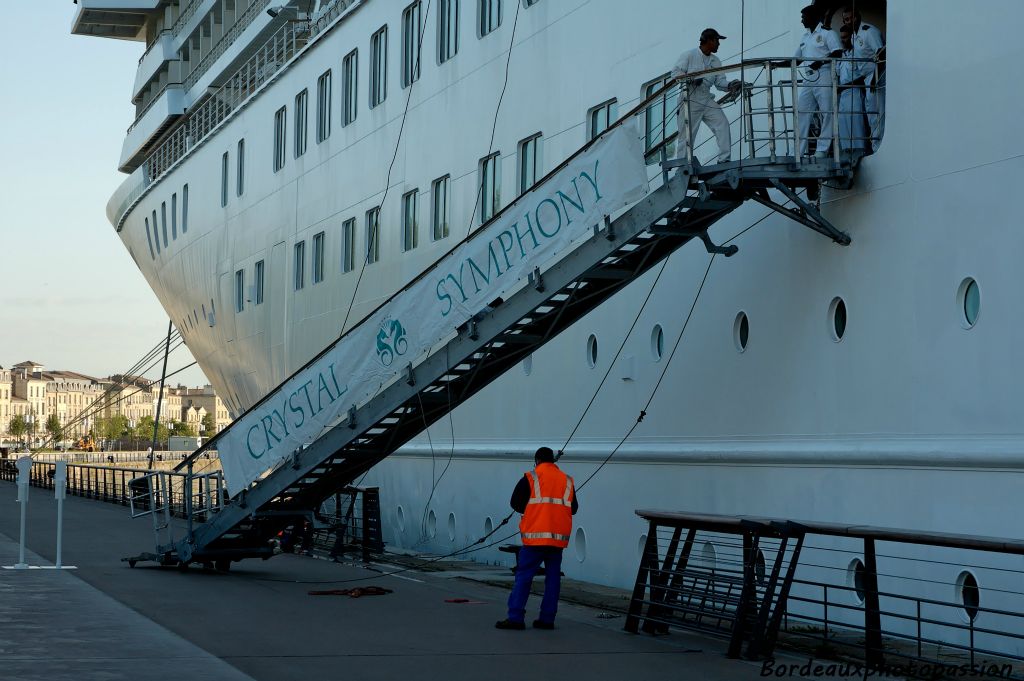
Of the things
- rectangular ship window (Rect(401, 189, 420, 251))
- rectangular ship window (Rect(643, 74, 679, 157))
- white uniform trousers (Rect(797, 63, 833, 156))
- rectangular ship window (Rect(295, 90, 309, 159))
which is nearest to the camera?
white uniform trousers (Rect(797, 63, 833, 156))

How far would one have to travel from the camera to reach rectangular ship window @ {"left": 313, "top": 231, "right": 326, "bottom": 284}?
77.7 feet

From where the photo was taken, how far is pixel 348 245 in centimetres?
2261

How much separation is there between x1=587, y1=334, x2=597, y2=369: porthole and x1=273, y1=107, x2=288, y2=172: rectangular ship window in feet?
40.3

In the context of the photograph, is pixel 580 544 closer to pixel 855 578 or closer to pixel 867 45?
pixel 855 578

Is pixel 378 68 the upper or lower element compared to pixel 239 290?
upper

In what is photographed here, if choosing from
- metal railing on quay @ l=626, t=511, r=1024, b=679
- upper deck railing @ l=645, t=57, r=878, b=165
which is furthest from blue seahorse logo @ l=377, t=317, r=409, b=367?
metal railing on quay @ l=626, t=511, r=1024, b=679

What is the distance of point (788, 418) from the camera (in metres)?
11.9

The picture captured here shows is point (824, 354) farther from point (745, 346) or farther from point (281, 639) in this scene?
point (281, 639)

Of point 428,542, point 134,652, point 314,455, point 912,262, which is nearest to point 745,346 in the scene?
point 912,262

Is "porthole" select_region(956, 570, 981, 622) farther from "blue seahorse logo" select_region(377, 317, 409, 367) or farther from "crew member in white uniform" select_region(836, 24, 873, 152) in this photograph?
"blue seahorse logo" select_region(377, 317, 409, 367)

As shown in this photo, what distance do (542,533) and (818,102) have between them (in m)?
4.39

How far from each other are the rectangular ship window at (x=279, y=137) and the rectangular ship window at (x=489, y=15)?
8.41 metres

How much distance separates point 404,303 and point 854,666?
21.6 ft

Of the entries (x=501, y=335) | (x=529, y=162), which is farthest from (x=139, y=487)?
(x=501, y=335)
